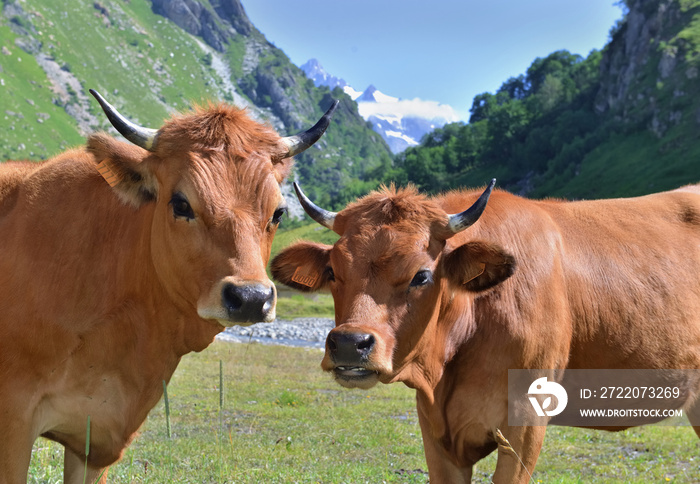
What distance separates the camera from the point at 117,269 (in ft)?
16.5

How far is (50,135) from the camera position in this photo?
645ft

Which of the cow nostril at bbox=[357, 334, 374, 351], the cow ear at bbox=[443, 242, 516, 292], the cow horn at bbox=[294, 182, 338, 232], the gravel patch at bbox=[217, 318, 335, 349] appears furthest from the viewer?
the gravel patch at bbox=[217, 318, 335, 349]

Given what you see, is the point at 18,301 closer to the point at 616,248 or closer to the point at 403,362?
the point at 403,362

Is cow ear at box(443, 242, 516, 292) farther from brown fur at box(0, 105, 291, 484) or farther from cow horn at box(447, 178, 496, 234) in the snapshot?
brown fur at box(0, 105, 291, 484)

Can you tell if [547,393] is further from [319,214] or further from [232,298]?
[232,298]

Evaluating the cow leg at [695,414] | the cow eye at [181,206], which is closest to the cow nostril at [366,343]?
the cow eye at [181,206]

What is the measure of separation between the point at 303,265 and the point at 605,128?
114300 mm

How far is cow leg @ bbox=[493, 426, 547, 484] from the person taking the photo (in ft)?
16.8

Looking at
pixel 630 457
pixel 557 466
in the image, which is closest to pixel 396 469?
pixel 557 466

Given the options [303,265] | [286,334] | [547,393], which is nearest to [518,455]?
[547,393]

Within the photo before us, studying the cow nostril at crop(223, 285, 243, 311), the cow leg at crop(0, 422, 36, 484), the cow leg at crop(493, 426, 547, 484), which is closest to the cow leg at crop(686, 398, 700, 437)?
the cow leg at crop(493, 426, 547, 484)

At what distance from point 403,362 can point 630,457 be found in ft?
25.2

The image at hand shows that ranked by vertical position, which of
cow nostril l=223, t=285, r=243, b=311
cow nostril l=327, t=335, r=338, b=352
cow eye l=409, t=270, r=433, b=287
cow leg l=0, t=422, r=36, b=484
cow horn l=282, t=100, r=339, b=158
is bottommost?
cow leg l=0, t=422, r=36, b=484

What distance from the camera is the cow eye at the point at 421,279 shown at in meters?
5.24
